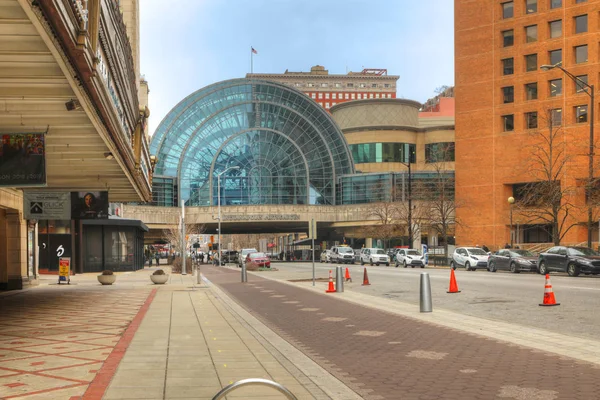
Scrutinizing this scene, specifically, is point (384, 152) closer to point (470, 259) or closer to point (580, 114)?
point (580, 114)

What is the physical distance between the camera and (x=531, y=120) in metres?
67.6

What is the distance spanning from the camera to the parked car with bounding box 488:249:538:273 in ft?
128

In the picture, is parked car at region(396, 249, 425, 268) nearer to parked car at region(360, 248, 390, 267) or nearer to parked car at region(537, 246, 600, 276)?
parked car at region(360, 248, 390, 267)

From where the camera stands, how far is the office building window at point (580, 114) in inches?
2516

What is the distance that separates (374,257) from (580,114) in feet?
76.7

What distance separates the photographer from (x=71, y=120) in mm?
14219

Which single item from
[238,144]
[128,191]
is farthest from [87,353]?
[238,144]

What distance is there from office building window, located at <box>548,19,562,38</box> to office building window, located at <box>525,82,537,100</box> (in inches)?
194

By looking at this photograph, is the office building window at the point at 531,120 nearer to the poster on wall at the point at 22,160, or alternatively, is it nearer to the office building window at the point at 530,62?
the office building window at the point at 530,62

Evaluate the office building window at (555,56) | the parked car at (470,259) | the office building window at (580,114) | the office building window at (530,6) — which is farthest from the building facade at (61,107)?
the office building window at (530,6)

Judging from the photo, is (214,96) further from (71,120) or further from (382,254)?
(71,120)

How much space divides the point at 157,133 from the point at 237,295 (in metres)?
70.5

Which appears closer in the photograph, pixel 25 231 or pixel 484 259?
pixel 25 231

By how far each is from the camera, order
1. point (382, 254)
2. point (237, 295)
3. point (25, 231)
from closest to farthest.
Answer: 1. point (237, 295)
2. point (25, 231)
3. point (382, 254)
